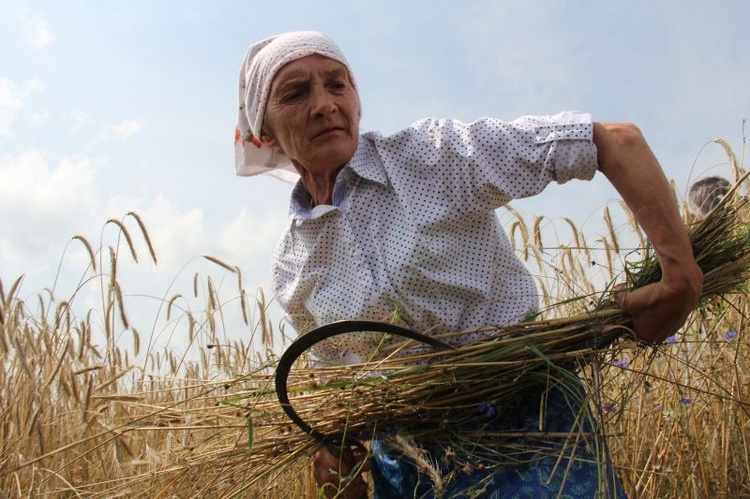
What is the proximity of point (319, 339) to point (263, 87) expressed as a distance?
885 mm

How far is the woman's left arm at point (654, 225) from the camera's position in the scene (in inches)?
62.9

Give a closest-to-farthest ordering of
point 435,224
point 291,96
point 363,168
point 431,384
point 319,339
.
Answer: point 319,339 < point 431,384 < point 435,224 < point 363,168 < point 291,96

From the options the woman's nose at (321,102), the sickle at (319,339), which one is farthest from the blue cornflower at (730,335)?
the woman's nose at (321,102)

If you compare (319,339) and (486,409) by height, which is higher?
(319,339)

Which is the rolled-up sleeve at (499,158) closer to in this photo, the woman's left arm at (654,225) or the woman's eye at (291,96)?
the woman's left arm at (654,225)

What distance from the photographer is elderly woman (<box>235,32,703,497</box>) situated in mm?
1621

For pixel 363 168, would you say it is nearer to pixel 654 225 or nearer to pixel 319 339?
pixel 319 339

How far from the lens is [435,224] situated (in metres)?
1.79

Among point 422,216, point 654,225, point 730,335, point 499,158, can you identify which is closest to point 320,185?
point 422,216

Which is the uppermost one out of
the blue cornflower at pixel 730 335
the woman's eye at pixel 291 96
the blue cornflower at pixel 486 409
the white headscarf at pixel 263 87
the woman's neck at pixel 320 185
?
the white headscarf at pixel 263 87

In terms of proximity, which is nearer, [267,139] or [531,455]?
[531,455]

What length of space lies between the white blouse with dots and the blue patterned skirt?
0.25 m

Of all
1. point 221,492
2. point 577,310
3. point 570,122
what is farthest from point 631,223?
point 221,492

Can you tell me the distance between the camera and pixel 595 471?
1.57 metres
